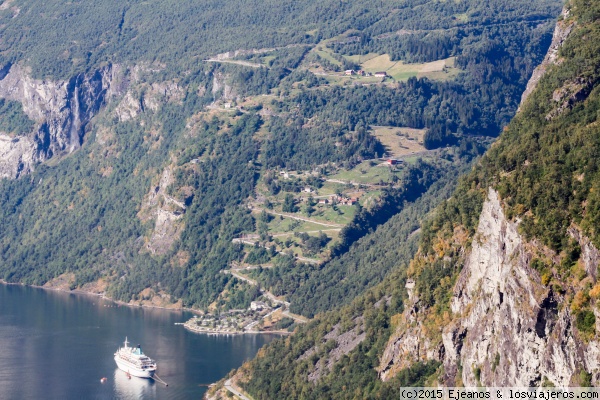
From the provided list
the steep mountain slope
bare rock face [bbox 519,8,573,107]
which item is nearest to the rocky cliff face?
the steep mountain slope

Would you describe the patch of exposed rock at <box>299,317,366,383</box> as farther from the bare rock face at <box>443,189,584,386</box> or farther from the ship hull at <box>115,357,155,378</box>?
the bare rock face at <box>443,189,584,386</box>

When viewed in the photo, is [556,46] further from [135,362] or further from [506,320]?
[135,362]

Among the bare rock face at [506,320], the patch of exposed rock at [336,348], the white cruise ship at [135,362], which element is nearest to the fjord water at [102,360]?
the white cruise ship at [135,362]

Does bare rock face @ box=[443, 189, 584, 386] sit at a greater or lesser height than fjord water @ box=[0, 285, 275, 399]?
greater

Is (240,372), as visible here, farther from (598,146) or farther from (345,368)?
(598,146)

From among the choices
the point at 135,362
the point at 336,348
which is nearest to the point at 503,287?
the point at 336,348

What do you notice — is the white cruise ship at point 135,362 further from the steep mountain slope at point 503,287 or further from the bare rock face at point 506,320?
the bare rock face at point 506,320
